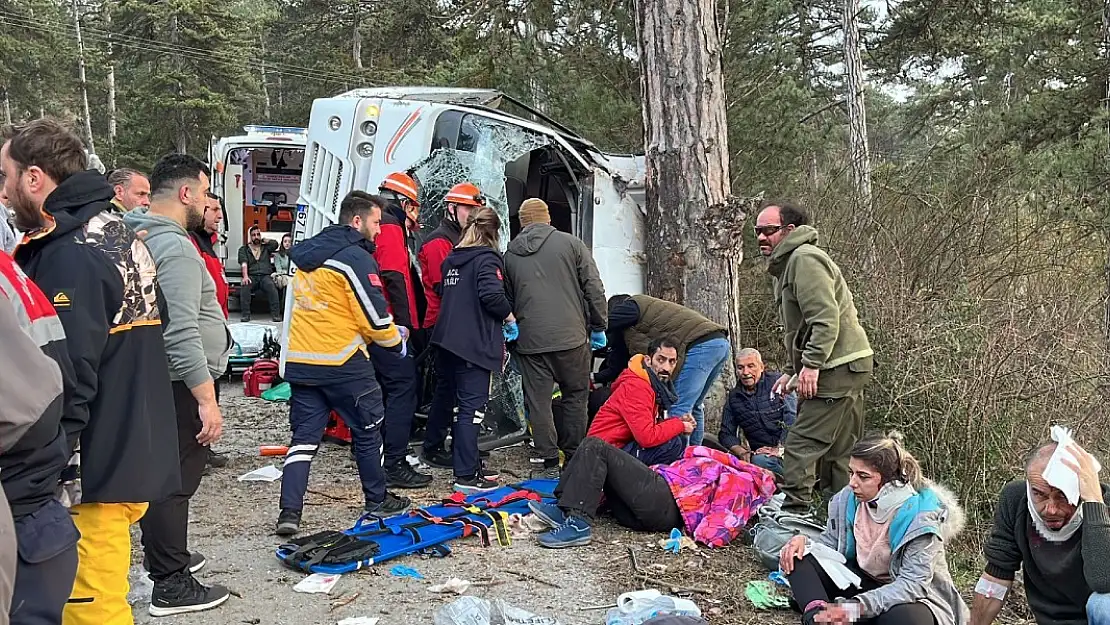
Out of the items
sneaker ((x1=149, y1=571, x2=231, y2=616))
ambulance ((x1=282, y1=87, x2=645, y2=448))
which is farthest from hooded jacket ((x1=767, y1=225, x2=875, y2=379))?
sneaker ((x1=149, y1=571, x2=231, y2=616))

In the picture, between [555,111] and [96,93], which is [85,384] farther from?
[96,93]

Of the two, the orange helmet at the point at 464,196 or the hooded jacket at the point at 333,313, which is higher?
the orange helmet at the point at 464,196

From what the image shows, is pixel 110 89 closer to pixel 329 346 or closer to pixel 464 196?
pixel 464 196

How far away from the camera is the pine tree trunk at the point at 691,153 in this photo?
274 inches

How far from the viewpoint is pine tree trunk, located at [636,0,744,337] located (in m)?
6.95

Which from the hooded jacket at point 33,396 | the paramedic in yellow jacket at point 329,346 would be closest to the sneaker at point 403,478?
the paramedic in yellow jacket at point 329,346

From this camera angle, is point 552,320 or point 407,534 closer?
point 407,534

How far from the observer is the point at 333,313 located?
4.84m

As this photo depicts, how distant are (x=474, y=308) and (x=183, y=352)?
8.08 feet

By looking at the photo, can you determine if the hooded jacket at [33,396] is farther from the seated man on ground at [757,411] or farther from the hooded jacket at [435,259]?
the seated man on ground at [757,411]

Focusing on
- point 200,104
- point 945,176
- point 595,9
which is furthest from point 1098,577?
point 200,104

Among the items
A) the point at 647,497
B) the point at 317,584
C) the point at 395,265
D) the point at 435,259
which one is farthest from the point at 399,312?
the point at 317,584

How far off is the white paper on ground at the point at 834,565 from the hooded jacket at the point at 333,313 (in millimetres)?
2428

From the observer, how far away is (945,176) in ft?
27.1
